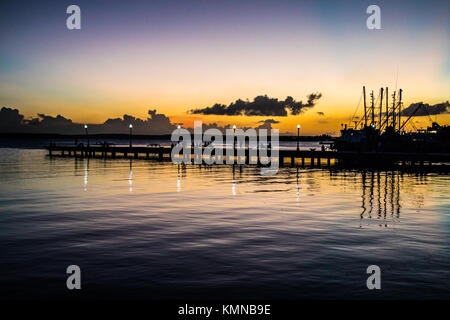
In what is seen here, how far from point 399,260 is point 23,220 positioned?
54.5 feet

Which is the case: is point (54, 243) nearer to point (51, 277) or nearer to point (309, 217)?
point (51, 277)

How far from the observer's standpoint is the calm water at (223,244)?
1082cm

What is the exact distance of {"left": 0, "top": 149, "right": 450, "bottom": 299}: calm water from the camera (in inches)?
426

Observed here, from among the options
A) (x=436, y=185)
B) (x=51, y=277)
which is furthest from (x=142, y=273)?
(x=436, y=185)

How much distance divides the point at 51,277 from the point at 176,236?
5843 mm

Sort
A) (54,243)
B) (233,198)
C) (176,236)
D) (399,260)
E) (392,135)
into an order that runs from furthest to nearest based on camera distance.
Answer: (392,135) → (233,198) → (176,236) → (54,243) → (399,260)

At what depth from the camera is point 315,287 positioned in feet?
35.2

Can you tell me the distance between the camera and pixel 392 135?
94438 millimetres

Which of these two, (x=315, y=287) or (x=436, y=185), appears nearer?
(x=315, y=287)

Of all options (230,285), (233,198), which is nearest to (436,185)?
(233,198)

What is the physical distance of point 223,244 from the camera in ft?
50.2
